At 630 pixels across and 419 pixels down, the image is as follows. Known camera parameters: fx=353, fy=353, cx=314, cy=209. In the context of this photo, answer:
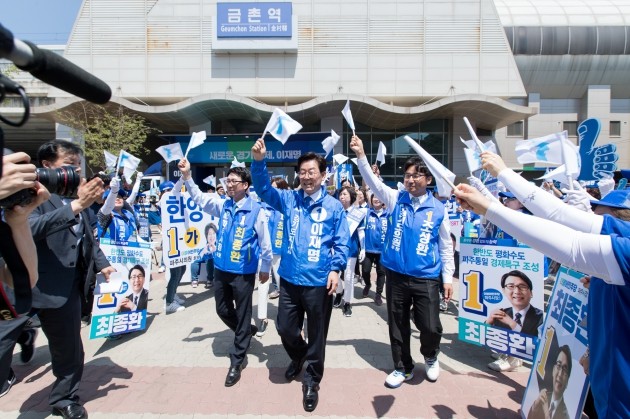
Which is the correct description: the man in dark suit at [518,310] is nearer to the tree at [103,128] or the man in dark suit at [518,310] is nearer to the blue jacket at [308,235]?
the blue jacket at [308,235]

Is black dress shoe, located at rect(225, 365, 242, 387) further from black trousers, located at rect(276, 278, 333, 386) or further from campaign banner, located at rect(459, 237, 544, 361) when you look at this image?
campaign banner, located at rect(459, 237, 544, 361)

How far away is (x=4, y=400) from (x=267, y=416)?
2477mm

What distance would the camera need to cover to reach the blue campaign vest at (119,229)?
5250 mm

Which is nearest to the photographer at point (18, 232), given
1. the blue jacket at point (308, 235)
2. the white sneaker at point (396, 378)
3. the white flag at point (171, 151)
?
the blue jacket at point (308, 235)

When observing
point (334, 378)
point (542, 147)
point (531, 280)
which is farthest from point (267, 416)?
point (542, 147)

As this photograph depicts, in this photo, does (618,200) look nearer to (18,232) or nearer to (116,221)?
(18,232)

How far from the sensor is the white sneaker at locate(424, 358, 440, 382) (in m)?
3.65

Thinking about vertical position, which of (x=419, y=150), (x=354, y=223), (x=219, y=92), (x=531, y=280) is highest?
(x=219, y=92)

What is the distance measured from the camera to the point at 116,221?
5344 millimetres

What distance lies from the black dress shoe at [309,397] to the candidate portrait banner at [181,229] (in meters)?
3.48

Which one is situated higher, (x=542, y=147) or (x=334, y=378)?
(x=542, y=147)

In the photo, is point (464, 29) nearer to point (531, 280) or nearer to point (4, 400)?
point (531, 280)

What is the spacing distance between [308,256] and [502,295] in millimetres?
2297

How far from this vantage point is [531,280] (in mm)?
3818
